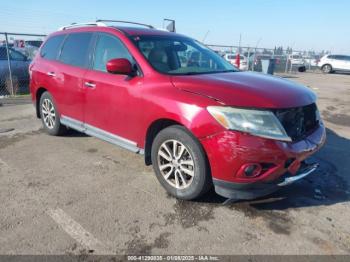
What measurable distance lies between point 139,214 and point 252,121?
147 cm

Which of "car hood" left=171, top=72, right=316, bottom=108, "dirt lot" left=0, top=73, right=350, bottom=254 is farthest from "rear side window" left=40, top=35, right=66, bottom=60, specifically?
"car hood" left=171, top=72, right=316, bottom=108

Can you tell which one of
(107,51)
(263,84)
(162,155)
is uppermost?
(107,51)

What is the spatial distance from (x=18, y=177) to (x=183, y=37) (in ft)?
9.91

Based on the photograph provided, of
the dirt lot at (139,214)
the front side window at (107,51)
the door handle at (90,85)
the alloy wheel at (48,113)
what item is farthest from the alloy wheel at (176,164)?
the alloy wheel at (48,113)

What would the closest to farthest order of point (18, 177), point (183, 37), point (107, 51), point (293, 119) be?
point (293, 119) → point (18, 177) → point (107, 51) → point (183, 37)

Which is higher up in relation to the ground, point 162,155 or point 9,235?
point 162,155

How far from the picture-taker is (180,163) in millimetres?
3512

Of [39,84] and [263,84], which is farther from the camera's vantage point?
[39,84]

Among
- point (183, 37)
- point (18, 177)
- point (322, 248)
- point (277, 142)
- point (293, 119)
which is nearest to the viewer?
point (322, 248)

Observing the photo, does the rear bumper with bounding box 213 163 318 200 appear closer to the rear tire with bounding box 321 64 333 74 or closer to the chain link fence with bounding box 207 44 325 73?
the chain link fence with bounding box 207 44 325 73

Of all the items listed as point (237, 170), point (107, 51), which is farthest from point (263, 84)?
point (107, 51)

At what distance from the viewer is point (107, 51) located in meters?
4.42

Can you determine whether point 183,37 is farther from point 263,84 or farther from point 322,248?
point 322,248

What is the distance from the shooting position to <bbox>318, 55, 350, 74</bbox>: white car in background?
27.2 m
